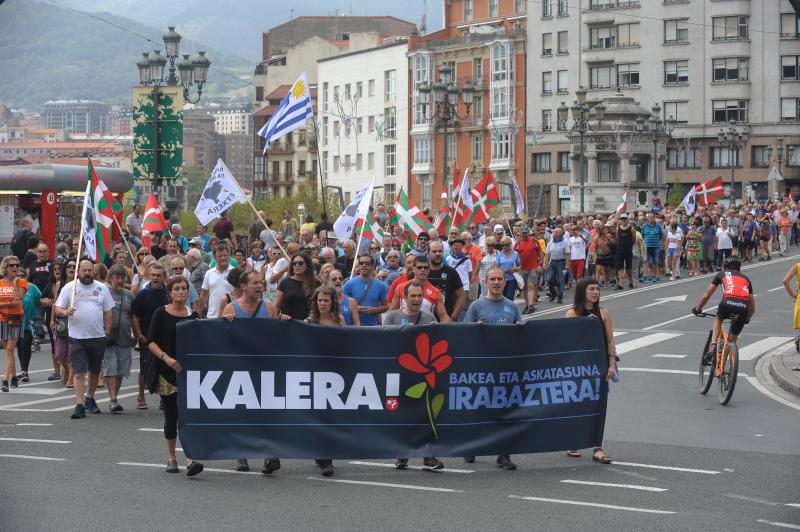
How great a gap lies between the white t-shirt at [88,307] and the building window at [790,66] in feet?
239

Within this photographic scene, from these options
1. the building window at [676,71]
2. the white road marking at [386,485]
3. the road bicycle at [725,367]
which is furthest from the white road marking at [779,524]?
the building window at [676,71]

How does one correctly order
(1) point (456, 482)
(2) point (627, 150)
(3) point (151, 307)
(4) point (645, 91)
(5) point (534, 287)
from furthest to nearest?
(4) point (645, 91)
(2) point (627, 150)
(5) point (534, 287)
(3) point (151, 307)
(1) point (456, 482)

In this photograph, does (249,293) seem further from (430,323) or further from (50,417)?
(50,417)

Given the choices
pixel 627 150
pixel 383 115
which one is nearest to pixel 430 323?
pixel 627 150

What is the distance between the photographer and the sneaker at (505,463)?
38.5 feet

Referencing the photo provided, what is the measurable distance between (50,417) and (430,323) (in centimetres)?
507

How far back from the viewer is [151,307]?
46.5ft

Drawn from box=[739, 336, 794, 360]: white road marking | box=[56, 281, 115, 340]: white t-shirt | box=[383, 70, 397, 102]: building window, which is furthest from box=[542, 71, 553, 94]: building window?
box=[56, 281, 115, 340]: white t-shirt

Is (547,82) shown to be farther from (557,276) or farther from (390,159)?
(557,276)

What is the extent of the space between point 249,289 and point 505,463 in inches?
105

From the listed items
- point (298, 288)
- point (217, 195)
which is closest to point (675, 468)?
point (298, 288)

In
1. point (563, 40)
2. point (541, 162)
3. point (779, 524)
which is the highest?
point (563, 40)

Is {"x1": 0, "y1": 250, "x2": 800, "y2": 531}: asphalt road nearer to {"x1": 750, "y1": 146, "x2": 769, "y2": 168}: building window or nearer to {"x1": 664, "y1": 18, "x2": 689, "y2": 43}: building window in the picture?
{"x1": 750, "y1": 146, "x2": 769, "y2": 168}: building window

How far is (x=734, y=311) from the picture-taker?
54.1 feet
